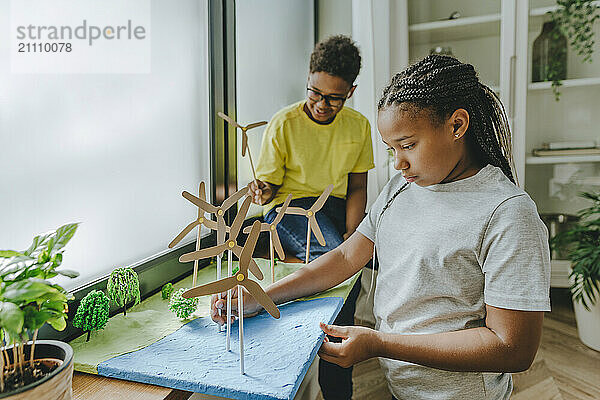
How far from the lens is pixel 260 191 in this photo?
5.31ft

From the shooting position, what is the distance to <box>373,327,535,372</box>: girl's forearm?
80cm

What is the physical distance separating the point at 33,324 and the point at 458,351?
65cm

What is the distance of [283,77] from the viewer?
2285 millimetres

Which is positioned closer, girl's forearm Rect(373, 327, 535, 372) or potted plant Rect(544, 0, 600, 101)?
girl's forearm Rect(373, 327, 535, 372)

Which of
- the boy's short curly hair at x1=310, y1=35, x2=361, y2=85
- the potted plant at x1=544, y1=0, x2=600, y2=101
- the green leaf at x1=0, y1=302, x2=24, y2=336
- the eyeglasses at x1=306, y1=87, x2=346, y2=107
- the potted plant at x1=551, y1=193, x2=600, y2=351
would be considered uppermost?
the potted plant at x1=544, y1=0, x2=600, y2=101

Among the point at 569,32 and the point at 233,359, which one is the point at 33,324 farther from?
the point at 569,32

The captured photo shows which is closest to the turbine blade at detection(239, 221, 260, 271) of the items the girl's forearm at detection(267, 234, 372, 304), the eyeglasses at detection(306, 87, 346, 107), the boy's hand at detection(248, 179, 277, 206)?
the girl's forearm at detection(267, 234, 372, 304)

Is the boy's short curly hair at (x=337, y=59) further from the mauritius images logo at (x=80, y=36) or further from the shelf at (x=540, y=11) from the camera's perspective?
the shelf at (x=540, y=11)

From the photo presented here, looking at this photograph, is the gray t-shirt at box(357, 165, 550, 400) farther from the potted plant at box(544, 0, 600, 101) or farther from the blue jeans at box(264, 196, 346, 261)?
the potted plant at box(544, 0, 600, 101)

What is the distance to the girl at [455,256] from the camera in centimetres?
79

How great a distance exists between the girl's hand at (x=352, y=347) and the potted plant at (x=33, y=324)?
43 centimetres

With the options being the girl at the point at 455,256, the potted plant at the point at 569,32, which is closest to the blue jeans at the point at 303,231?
the girl at the point at 455,256

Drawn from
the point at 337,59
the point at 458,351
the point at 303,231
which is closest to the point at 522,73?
the point at 337,59

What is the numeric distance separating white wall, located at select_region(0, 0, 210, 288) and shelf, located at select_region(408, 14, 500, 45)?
1492mm
